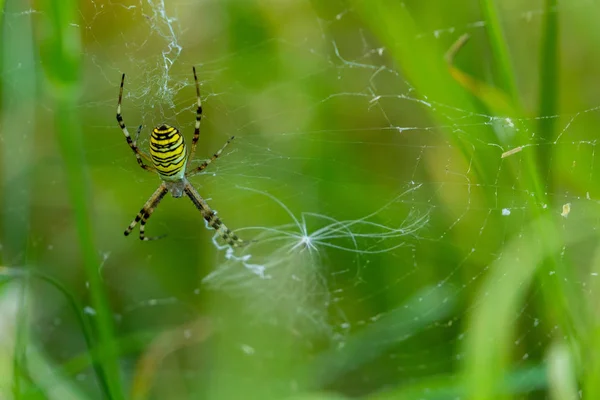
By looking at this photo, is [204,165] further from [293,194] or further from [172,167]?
[293,194]

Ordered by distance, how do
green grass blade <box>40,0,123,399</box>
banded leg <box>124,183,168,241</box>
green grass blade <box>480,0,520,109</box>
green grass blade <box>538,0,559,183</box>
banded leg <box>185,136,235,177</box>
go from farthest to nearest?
banded leg <box>124,183,168,241</box>, banded leg <box>185,136,235,177</box>, green grass blade <box>40,0,123,399</box>, green grass blade <box>538,0,559,183</box>, green grass blade <box>480,0,520,109</box>

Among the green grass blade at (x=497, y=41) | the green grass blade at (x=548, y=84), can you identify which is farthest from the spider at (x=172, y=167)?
the green grass blade at (x=548, y=84)

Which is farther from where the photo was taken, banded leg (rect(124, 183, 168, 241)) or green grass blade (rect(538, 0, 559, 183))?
banded leg (rect(124, 183, 168, 241))

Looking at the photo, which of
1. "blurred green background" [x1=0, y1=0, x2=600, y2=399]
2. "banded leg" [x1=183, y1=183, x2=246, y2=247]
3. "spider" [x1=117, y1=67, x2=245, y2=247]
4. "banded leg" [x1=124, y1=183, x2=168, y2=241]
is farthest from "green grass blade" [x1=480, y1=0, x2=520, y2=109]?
"banded leg" [x1=124, y1=183, x2=168, y2=241]

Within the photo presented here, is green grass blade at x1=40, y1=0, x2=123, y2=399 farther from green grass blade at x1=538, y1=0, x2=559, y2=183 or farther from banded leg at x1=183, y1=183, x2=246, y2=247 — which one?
green grass blade at x1=538, y1=0, x2=559, y2=183

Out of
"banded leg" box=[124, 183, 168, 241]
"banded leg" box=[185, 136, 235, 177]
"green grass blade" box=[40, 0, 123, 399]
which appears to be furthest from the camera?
"banded leg" box=[124, 183, 168, 241]

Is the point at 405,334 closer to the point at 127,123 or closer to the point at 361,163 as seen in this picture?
the point at 361,163

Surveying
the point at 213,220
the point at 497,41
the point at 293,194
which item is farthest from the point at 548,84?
the point at 213,220
